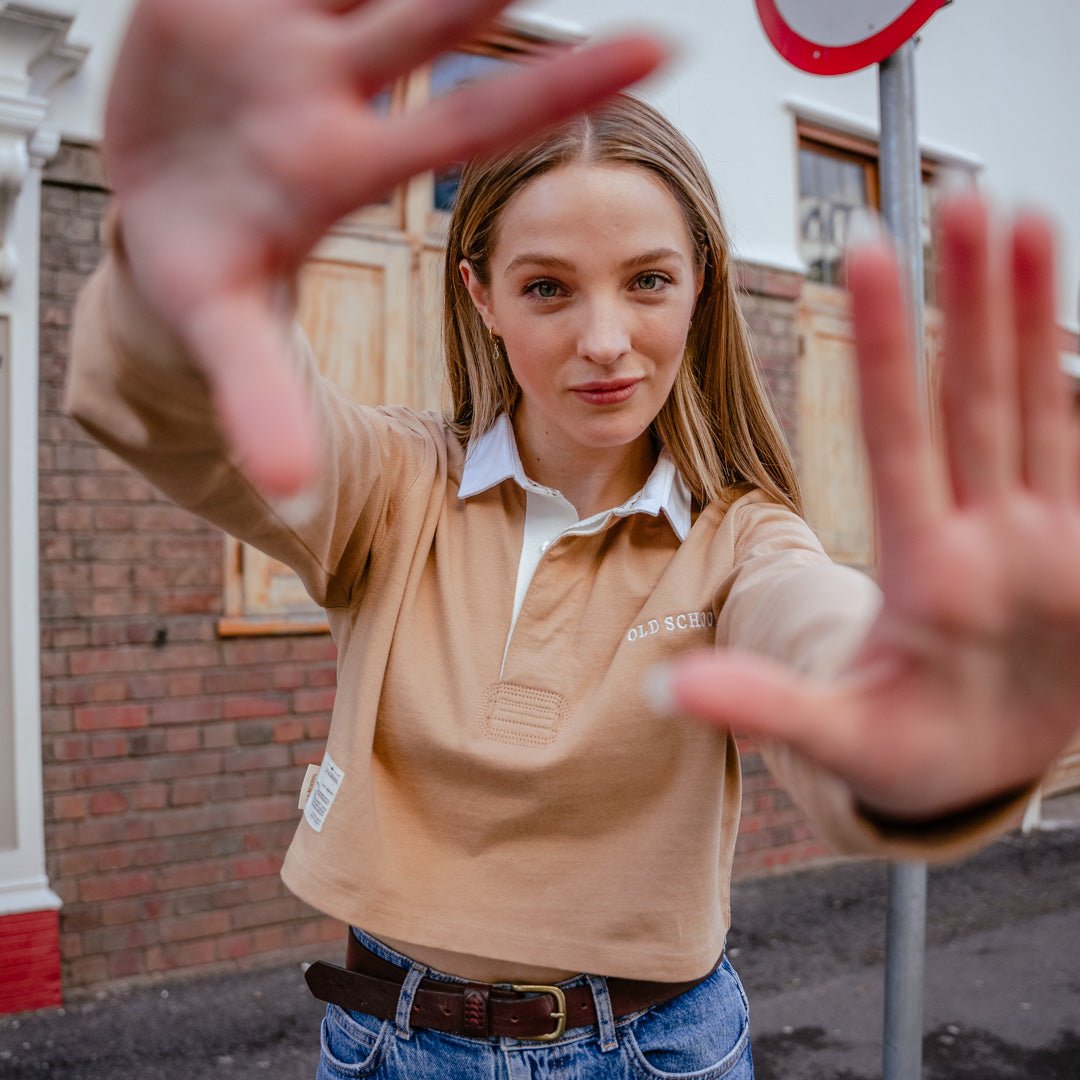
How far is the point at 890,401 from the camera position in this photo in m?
0.61

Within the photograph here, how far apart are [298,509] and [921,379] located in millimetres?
1334

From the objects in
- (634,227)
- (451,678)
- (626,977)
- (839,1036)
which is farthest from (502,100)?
(839,1036)

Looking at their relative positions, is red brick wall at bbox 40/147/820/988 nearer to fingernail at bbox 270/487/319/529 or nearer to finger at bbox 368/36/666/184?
fingernail at bbox 270/487/319/529

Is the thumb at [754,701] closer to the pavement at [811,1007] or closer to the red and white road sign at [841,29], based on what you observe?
the red and white road sign at [841,29]

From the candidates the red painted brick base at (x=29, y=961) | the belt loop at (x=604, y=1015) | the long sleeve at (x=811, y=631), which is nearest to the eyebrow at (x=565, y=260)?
the long sleeve at (x=811, y=631)

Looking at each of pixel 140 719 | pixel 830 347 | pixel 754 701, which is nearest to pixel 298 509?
pixel 754 701

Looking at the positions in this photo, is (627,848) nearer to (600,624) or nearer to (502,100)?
(600,624)

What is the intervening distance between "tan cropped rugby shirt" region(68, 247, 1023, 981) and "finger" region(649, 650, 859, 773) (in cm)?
60

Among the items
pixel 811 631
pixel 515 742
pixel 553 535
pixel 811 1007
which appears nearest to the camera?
pixel 811 631

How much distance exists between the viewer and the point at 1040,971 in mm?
4516

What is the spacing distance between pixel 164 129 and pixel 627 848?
1013 mm

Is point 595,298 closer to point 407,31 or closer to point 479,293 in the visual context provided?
point 479,293

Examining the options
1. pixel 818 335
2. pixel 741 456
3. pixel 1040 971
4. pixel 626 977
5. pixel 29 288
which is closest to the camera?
pixel 626 977

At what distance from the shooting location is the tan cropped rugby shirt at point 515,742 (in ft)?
4.39
